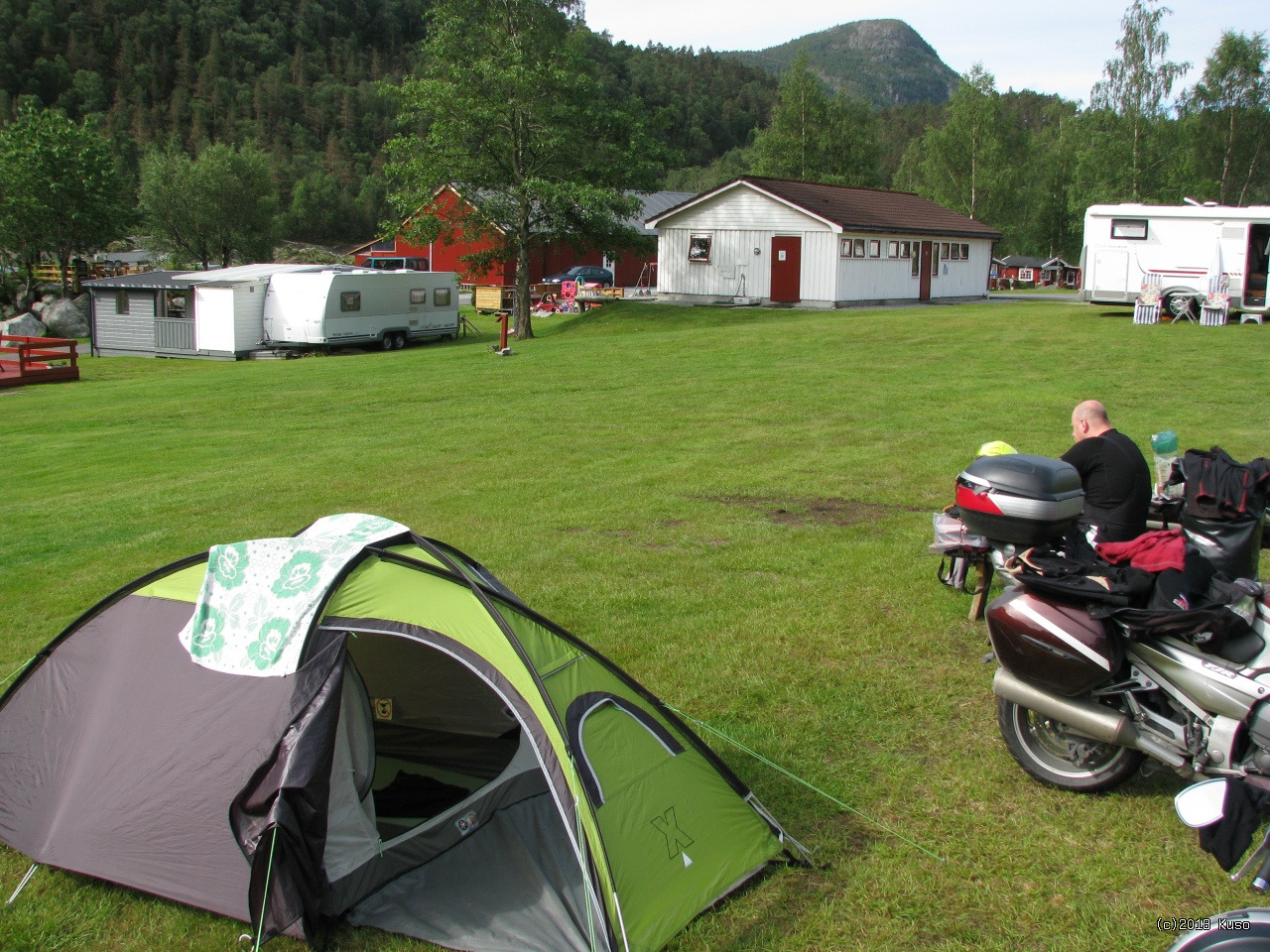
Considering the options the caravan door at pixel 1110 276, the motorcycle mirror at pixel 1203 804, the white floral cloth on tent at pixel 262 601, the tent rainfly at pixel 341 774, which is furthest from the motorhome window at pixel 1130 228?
the motorcycle mirror at pixel 1203 804

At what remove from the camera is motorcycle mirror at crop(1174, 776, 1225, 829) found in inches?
102

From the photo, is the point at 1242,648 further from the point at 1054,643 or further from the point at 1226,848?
the point at 1226,848

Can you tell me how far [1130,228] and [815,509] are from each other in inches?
778

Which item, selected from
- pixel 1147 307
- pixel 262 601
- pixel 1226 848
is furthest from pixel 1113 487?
pixel 1147 307

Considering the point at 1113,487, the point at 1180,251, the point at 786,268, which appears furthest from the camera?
the point at 786,268

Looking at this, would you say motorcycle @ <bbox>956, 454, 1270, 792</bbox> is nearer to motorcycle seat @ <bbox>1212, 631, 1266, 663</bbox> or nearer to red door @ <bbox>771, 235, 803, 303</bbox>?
motorcycle seat @ <bbox>1212, 631, 1266, 663</bbox>

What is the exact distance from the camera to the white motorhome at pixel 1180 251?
24234mm

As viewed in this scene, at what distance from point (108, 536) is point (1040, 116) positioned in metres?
121

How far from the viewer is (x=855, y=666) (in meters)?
6.14

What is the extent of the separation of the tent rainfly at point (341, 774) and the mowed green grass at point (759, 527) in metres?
0.21

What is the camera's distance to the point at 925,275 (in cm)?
3497

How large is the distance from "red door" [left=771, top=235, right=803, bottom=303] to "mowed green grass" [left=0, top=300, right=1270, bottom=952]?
28.1 ft

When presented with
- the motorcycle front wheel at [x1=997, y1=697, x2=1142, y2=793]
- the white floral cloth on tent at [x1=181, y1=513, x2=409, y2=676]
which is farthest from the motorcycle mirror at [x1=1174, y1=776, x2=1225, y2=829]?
the white floral cloth on tent at [x1=181, y1=513, x2=409, y2=676]

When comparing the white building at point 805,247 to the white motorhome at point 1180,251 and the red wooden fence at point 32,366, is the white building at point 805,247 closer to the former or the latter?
the white motorhome at point 1180,251
